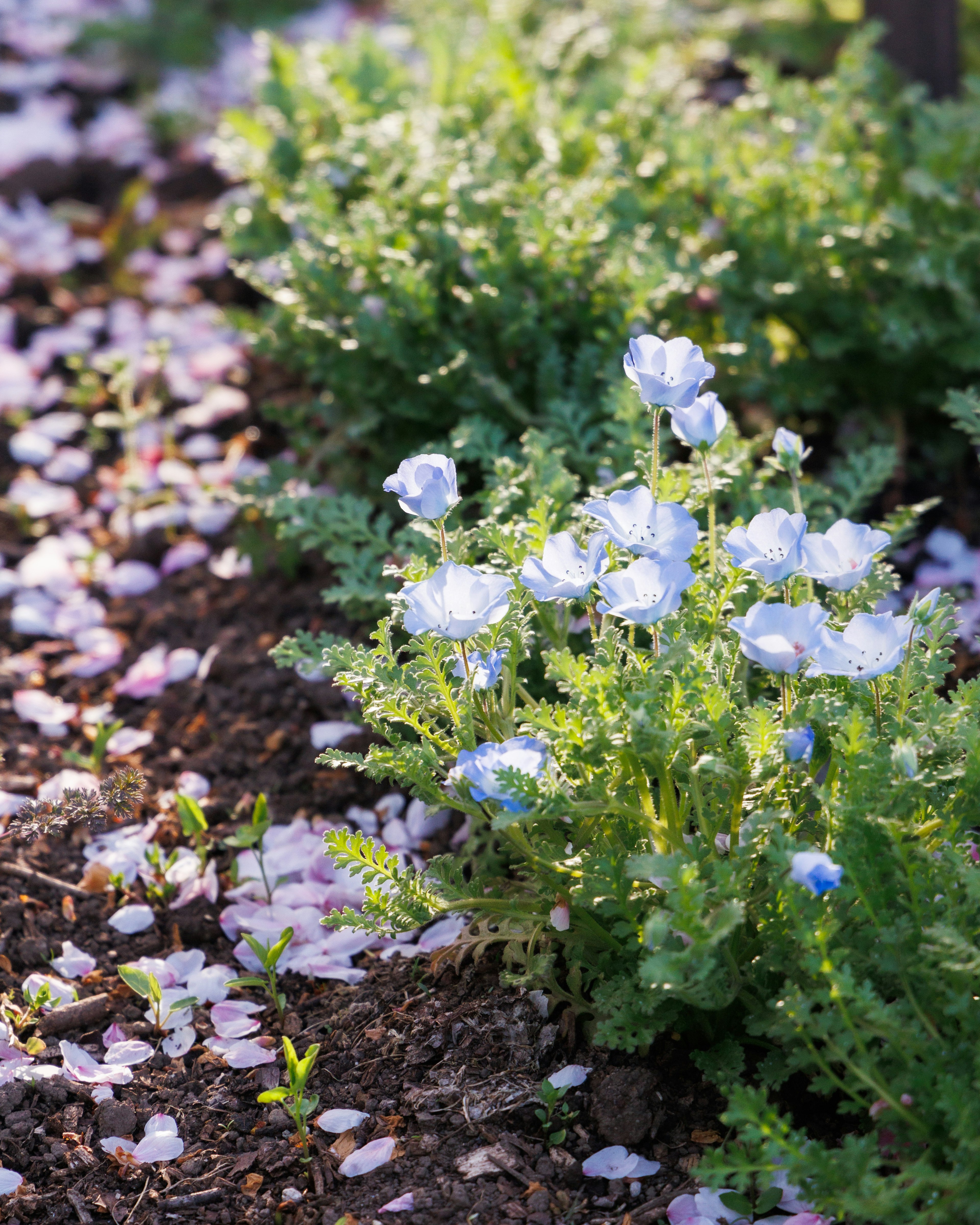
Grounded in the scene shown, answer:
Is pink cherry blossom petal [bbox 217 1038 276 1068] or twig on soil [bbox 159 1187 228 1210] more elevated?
twig on soil [bbox 159 1187 228 1210]

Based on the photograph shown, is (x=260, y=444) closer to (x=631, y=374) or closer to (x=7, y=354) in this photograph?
(x=7, y=354)

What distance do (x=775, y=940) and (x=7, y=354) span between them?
2776mm

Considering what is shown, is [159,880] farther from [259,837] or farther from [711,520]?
[711,520]

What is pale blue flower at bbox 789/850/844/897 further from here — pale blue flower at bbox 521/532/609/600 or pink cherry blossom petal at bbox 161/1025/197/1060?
pink cherry blossom petal at bbox 161/1025/197/1060

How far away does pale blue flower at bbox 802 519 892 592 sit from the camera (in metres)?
1.42

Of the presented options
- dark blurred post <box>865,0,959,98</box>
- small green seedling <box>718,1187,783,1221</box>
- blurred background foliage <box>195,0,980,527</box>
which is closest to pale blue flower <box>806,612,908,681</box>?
small green seedling <box>718,1187,783,1221</box>

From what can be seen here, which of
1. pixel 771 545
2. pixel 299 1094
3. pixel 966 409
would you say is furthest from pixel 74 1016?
pixel 966 409

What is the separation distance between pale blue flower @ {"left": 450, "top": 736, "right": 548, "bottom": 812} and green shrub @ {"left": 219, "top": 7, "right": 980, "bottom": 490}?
32.2 inches

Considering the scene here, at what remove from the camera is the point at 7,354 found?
3305 mm

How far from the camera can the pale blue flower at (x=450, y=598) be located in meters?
1.37

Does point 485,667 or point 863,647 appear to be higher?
point 863,647

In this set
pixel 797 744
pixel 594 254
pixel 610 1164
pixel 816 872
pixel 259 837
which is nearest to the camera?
pixel 816 872

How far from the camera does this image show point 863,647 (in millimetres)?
1351

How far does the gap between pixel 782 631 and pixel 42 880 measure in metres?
1.29
